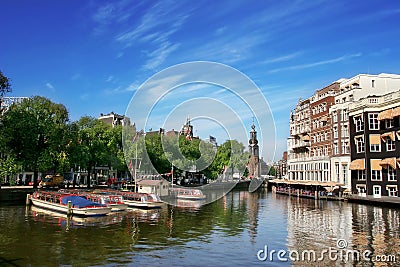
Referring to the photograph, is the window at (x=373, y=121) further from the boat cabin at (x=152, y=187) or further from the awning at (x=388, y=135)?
the boat cabin at (x=152, y=187)

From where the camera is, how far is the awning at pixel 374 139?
6469cm

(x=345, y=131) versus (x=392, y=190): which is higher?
(x=345, y=131)

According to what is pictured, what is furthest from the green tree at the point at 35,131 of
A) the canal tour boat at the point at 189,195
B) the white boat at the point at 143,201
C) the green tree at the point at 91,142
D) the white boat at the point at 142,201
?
the canal tour boat at the point at 189,195

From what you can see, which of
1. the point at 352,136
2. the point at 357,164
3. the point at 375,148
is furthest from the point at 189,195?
the point at 375,148

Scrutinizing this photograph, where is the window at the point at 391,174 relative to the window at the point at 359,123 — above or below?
below

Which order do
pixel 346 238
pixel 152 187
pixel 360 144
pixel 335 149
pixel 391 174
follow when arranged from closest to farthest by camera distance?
pixel 346 238, pixel 391 174, pixel 360 144, pixel 152 187, pixel 335 149

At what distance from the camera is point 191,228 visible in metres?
36.2

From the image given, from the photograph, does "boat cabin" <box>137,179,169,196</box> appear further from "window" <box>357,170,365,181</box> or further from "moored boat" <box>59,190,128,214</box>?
"window" <box>357,170,365,181</box>

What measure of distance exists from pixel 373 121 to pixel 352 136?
6.23 m

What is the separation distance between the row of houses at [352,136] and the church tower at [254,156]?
104 ft

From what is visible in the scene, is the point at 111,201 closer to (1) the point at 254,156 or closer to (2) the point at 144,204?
(2) the point at 144,204

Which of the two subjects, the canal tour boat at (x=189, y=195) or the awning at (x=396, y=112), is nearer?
the awning at (x=396, y=112)

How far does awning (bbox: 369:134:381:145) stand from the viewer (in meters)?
64.7

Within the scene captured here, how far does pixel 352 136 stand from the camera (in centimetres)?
7150
